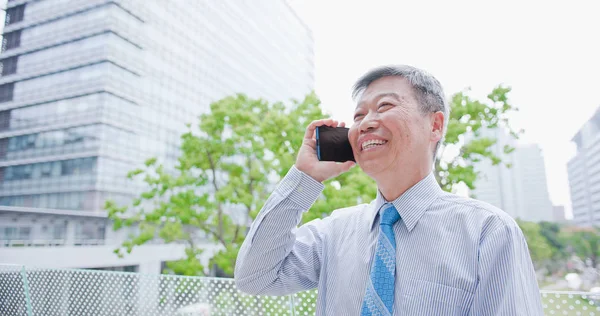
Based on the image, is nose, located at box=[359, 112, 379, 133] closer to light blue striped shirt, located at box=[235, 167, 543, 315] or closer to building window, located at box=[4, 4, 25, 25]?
light blue striped shirt, located at box=[235, 167, 543, 315]

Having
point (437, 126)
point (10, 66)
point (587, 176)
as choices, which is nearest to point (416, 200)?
point (437, 126)

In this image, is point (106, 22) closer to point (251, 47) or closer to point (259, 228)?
point (259, 228)

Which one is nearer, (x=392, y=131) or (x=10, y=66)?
(x=392, y=131)

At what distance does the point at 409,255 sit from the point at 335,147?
0.23 metres

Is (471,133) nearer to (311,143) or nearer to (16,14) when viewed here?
(311,143)

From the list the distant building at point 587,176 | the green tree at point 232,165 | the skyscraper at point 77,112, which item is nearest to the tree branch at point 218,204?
the green tree at point 232,165

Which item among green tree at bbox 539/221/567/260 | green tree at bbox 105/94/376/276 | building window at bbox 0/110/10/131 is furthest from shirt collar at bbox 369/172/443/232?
green tree at bbox 539/221/567/260

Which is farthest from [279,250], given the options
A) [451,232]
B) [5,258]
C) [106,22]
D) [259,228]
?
[106,22]

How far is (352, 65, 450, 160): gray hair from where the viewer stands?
638 mm

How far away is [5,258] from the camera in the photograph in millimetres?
4727

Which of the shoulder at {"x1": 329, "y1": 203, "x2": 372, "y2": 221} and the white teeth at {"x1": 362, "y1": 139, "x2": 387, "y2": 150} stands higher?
the white teeth at {"x1": 362, "y1": 139, "x2": 387, "y2": 150}

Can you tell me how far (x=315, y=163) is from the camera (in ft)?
2.24

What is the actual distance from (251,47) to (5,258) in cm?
1708

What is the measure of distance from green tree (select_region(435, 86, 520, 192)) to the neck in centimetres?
360
